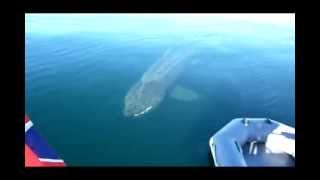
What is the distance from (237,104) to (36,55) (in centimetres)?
611

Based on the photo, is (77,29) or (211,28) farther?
(211,28)

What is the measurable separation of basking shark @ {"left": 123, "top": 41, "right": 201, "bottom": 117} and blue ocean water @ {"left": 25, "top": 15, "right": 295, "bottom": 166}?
192 millimetres

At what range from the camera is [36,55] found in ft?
34.7

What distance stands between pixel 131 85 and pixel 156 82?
1.04m

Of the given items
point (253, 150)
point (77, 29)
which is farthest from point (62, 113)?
point (77, 29)

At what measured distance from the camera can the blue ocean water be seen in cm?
725

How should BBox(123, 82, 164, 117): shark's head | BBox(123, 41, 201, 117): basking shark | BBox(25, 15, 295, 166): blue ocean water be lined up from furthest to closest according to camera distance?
BBox(123, 41, 201, 117): basking shark
BBox(123, 82, 164, 117): shark's head
BBox(25, 15, 295, 166): blue ocean water

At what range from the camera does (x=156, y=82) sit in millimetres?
10500

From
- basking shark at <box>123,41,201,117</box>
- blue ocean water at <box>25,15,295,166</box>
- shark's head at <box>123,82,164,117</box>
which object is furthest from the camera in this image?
basking shark at <box>123,41,201,117</box>

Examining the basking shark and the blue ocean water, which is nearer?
the blue ocean water

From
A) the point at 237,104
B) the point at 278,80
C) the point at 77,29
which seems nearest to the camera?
the point at 237,104
